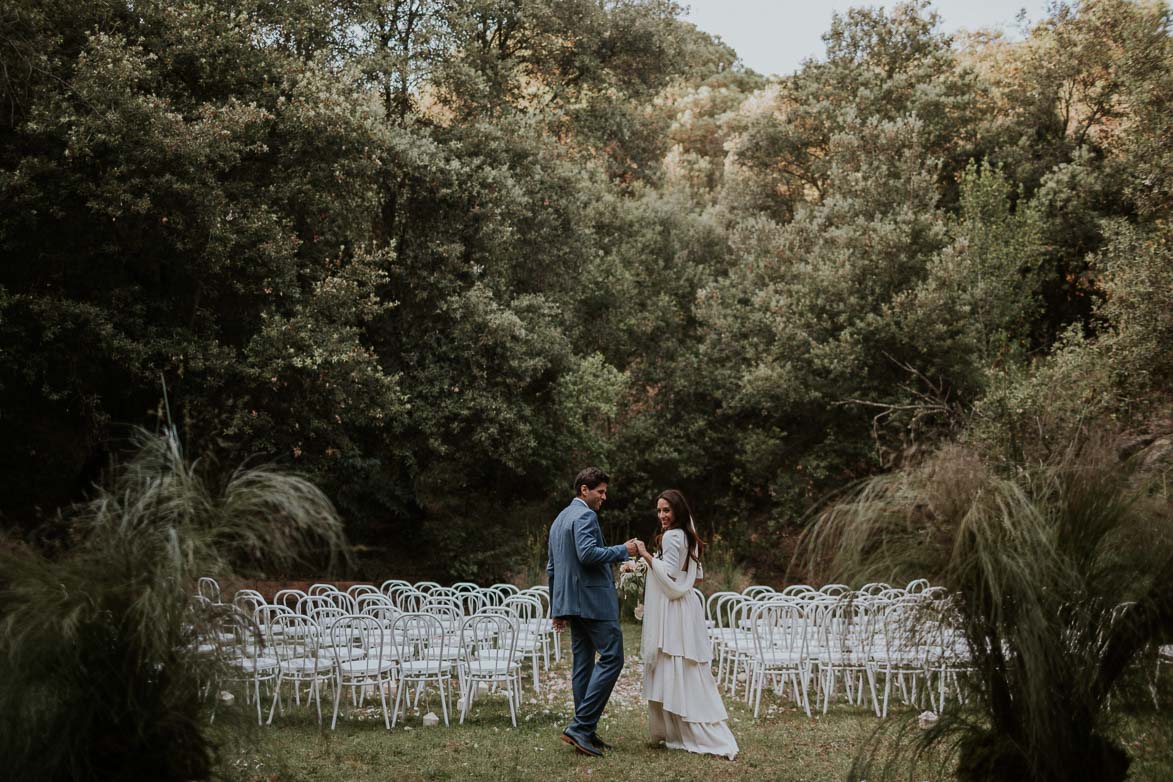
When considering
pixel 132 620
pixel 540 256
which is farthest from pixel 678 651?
pixel 540 256

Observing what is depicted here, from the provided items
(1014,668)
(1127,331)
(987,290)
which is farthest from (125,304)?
(987,290)

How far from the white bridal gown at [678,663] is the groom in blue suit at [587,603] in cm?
26

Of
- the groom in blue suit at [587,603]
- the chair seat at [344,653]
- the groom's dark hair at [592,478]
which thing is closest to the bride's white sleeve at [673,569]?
the groom in blue suit at [587,603]

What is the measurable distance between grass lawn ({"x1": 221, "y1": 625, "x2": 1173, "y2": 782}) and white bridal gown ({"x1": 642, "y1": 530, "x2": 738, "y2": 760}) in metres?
0.16

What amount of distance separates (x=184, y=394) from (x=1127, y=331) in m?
11.4

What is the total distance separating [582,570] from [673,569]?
0.60 meters

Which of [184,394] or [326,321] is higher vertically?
[326,321]

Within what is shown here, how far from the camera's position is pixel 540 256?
1809 centimetres

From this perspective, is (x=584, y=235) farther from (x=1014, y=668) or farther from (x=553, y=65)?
(x=1014, y=668)

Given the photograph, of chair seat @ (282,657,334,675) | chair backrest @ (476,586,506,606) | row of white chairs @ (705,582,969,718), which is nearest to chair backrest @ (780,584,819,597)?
row of white chairs @ (705,582,969,718)

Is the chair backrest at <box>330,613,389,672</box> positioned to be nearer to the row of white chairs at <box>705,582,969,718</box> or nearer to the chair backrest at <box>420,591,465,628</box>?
the chair backrest at <box>420,591,465,628</box>

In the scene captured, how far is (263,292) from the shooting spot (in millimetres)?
13023

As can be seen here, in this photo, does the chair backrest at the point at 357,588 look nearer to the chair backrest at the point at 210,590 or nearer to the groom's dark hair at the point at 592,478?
the groom's dark hair at the point at 592,478

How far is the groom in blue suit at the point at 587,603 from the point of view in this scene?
6.53 meters
